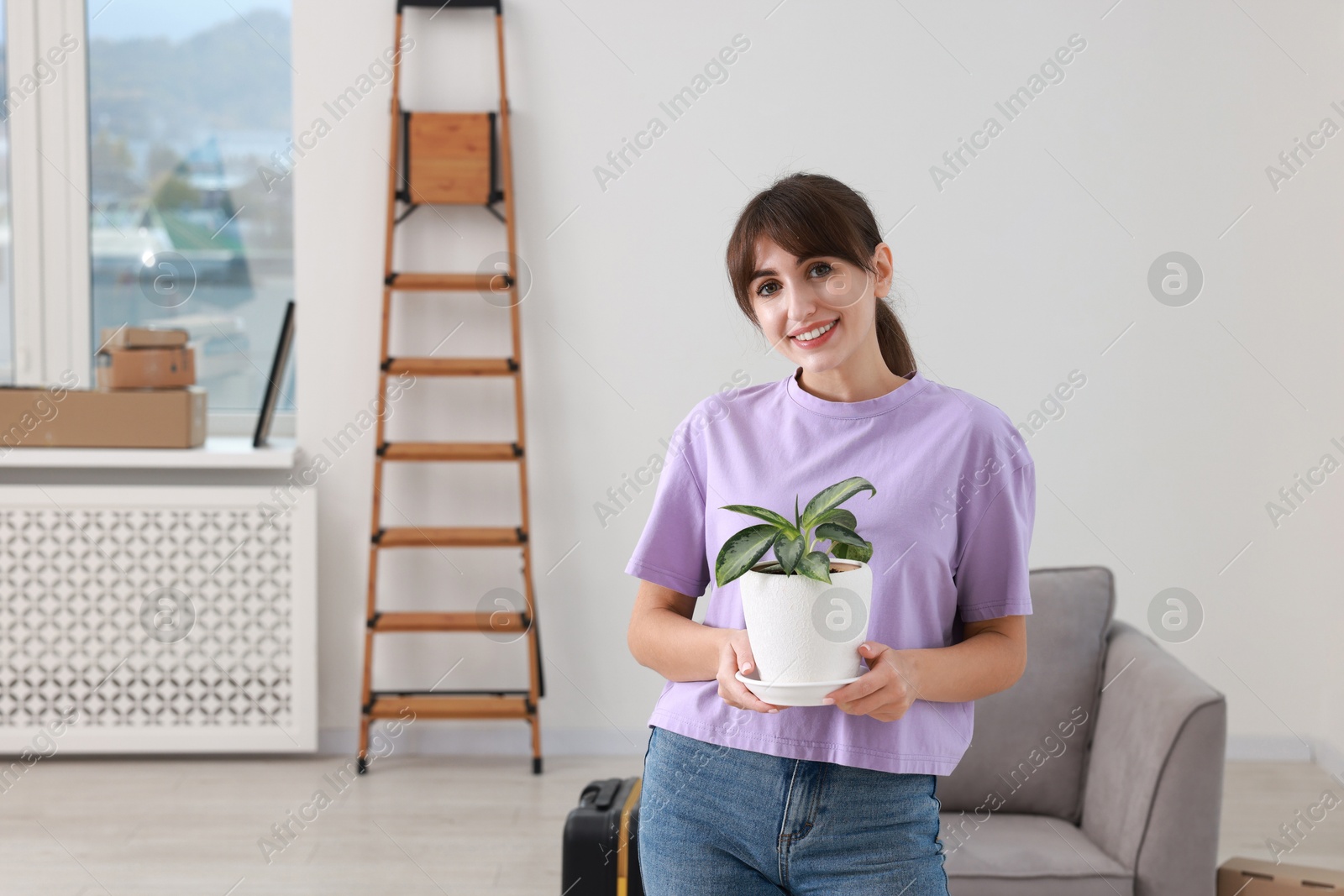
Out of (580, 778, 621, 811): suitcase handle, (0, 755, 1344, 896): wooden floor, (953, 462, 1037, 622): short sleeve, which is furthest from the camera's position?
(0, 755, 1344, 896): wooden floor

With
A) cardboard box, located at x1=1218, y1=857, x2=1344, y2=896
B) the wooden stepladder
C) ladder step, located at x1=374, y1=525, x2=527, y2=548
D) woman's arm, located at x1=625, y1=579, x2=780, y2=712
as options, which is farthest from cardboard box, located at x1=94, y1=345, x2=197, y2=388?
cardboard box, located at x1=1218, y1=857, x2=1344, y2=896

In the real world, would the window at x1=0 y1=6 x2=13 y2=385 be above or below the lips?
above

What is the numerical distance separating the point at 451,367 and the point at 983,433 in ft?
7.69

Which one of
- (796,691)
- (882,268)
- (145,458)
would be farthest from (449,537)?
(796,691)

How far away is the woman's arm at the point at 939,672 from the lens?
3.03 ft

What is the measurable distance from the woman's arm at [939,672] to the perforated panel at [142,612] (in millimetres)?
2587

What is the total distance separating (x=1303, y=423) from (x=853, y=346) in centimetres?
282

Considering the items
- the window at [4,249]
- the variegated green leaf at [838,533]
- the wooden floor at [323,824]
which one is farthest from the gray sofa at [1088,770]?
Result: the window at [4,249]

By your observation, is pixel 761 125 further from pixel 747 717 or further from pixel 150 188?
pixel 747 717

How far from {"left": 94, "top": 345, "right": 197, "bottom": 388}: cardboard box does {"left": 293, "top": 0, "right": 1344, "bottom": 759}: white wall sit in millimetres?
343

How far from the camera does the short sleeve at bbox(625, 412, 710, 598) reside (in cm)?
111

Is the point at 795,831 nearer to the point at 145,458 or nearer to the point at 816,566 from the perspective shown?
the point at 816,566

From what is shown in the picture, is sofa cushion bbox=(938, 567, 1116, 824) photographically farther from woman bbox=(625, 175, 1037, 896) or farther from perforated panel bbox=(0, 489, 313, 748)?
perforated panel bbox=(0, 489, 313, 748)

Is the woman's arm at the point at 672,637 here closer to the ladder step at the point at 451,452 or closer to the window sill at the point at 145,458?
the ladder step at the point at 451,452
